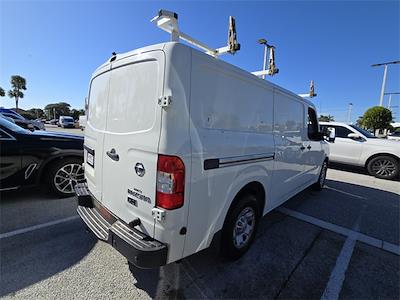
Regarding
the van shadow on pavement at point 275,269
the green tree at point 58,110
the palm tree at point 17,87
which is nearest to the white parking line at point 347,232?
the van shadow on pavement at point 275,269

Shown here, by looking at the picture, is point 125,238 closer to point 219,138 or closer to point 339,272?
point 219,138

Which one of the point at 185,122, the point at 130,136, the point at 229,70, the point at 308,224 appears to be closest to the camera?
the point at 185,122

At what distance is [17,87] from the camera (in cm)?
6725

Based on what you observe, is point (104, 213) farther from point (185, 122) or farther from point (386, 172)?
point (386, 172)

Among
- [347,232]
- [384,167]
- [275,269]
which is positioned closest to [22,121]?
[275,269]

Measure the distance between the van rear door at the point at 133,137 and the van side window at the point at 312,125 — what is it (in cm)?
361

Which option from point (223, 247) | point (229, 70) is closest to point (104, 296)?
point (223, 247)

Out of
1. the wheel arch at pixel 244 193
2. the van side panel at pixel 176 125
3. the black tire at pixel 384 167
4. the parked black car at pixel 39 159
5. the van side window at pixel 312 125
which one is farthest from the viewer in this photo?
the black tire at pixel 384 167

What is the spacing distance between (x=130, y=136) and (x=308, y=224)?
10.9 feet

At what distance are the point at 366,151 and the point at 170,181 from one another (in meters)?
8.70

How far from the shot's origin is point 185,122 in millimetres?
1808

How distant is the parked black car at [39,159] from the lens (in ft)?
12.2

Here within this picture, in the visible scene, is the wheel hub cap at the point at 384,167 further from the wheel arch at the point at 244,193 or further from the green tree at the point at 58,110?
the green tree at the point at 58,110

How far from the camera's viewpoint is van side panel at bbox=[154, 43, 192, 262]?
1.75m
